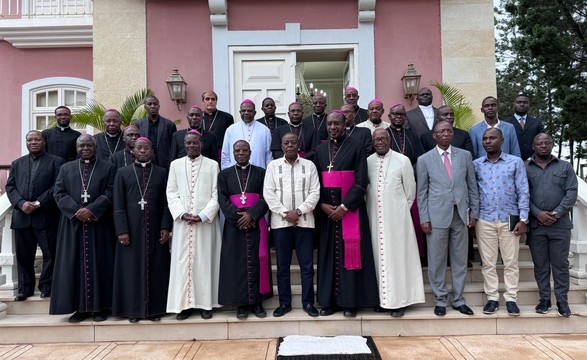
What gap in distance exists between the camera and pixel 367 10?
8664mm

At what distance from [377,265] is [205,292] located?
1845mm

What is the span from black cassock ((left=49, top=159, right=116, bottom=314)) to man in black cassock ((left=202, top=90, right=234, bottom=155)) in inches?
70.6

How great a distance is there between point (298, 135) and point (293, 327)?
246 cm

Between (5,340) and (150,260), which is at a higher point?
(150,260)

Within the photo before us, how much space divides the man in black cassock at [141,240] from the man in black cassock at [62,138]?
1.57 m

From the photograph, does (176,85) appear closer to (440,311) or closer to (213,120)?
(213,120)

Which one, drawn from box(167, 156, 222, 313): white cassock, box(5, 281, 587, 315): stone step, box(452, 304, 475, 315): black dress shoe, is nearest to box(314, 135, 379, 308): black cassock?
box(5, 281, 587, 315): stone step

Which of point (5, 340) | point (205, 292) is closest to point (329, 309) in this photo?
point (205, 292)

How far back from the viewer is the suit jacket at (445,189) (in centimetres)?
545

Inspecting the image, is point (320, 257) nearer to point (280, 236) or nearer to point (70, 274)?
point (280, 236)

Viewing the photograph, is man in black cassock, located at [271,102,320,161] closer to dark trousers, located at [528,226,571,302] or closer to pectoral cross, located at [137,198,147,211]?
pectoral cross, located at [137,198,147,211]

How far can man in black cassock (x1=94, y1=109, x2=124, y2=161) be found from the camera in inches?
260

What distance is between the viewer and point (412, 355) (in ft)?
15.5

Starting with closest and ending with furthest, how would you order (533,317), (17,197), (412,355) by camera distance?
(412,355)
(533,317)
(17,197)
